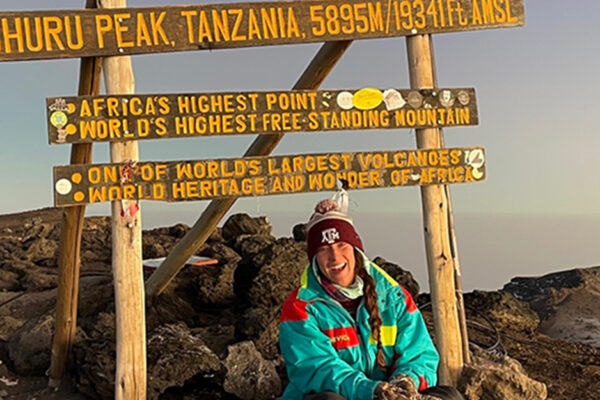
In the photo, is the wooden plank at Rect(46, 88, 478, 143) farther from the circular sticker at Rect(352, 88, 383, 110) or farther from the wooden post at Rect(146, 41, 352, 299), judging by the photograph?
the wooden post at Rect(146, 41, 352, 299)

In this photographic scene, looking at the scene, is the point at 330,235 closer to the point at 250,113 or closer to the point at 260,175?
the point at 260,175

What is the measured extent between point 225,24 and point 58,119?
1.52 m

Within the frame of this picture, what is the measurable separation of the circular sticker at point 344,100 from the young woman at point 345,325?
1425 millimetres

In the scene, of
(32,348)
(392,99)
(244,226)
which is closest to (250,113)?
(392,99)

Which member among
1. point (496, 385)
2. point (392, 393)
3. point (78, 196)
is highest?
point (78, 196)

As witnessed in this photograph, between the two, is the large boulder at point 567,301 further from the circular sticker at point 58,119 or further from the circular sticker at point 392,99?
the circular sticker at point 58,119

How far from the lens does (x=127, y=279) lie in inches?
188

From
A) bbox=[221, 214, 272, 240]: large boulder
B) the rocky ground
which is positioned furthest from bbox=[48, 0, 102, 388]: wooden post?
bbox=[221, 214, 272, 240]: large boulder

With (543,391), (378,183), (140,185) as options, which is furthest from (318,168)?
(543,391)

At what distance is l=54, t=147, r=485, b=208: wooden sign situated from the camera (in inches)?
181

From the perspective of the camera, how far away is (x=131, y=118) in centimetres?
465

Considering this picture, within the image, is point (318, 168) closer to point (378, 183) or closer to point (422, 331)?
point (378, 183)

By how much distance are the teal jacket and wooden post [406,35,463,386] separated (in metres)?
1.45

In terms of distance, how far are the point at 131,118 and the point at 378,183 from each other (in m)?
2.10
